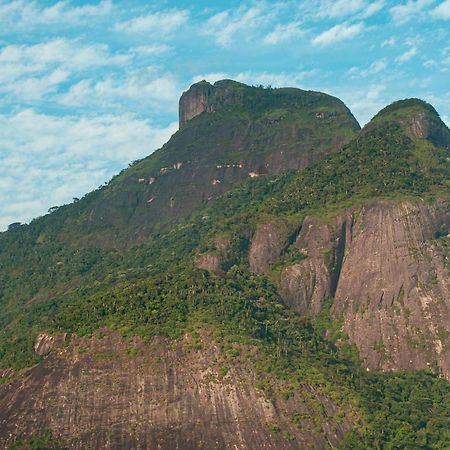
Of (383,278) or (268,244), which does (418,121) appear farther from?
(383,278)

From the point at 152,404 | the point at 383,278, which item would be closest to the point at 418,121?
the point at 383,278

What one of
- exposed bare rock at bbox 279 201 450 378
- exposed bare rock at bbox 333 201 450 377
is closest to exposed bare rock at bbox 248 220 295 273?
exposed bare rock at bbox 279 201 450 378

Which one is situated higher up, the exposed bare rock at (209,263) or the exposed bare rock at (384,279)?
the exposed bare rock at (209,263)

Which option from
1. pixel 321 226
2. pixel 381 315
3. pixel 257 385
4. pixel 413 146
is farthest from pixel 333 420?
pixel 413 146

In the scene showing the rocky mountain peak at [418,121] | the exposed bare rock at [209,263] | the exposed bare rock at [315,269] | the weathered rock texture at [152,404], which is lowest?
the weathered rock texture at [152,404]

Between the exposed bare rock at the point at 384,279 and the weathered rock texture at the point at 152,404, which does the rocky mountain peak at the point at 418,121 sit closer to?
the exposed bare rock at the point at 384,279

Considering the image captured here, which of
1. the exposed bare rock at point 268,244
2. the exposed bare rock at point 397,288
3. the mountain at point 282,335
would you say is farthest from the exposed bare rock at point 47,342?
the exposed bare rock at point 397,288

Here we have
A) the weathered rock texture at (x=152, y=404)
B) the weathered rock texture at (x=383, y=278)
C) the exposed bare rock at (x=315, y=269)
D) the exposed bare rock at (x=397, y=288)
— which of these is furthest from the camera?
the exposed bare rock at (x=315, y=269)

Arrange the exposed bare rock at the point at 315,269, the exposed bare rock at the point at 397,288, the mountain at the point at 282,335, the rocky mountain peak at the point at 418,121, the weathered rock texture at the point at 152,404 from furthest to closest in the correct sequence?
the rocky mountain peak at the point at 418,121, the exposed bare rock at the point at 315,269, the exposed bare rock at the point at 397,288, the mountain at the point at 282,335, the weathered rock texture at the point at 152,404
